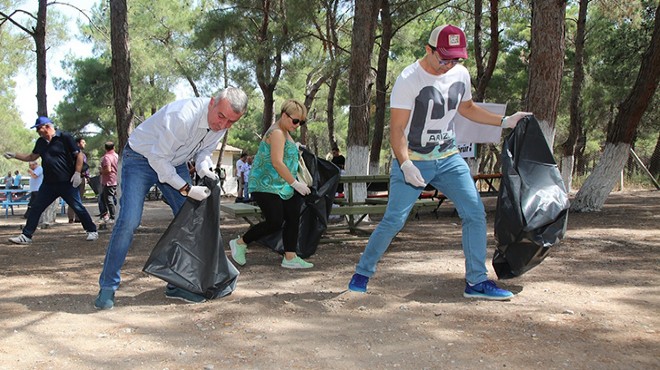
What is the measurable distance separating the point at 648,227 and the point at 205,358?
6679 mm

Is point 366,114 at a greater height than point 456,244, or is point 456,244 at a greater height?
point 366,114

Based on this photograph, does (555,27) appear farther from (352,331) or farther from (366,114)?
(352,331)

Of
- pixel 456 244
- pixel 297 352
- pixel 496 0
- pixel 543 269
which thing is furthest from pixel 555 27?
pixel 496 0

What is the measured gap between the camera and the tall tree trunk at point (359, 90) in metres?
8.91

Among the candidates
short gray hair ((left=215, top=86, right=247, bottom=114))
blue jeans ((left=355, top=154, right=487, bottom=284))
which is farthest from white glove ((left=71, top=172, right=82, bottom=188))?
blue jeans ((left=355, top=154, right=487, bottom=284))

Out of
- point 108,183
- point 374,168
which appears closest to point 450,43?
point 108,183

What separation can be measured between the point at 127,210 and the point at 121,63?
602 cm

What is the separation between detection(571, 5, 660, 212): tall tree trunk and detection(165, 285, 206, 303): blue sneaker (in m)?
7.20

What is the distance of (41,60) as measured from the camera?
33.5ft

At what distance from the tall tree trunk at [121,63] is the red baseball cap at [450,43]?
649 centimetres

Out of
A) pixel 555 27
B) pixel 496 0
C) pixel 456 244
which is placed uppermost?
pixel 496 0

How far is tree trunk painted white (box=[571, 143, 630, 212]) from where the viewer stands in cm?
936

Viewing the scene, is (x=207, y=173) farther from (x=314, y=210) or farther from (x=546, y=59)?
(x=546, y=59)

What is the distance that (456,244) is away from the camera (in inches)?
262
